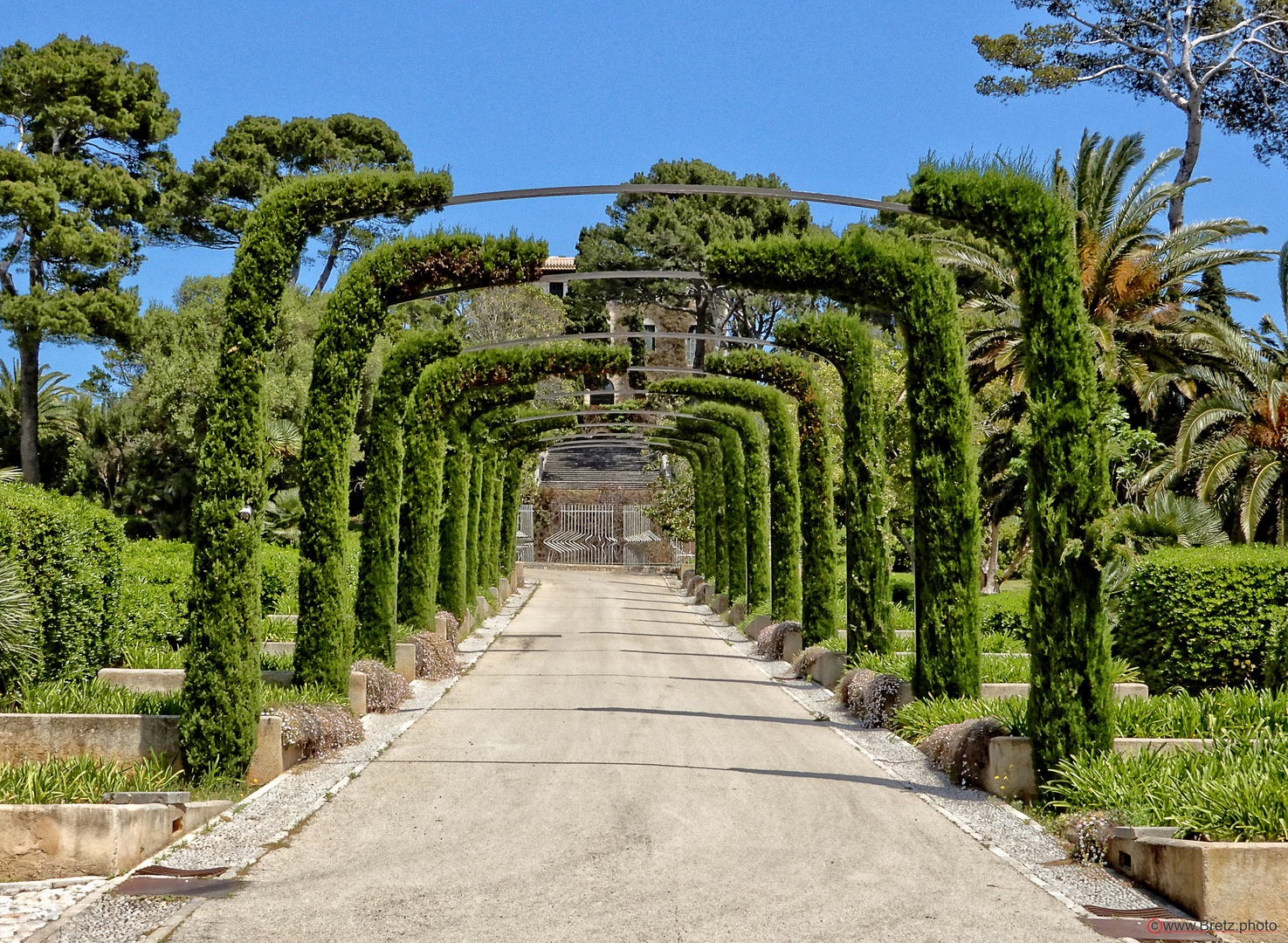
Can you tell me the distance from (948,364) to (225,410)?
22.0 ft

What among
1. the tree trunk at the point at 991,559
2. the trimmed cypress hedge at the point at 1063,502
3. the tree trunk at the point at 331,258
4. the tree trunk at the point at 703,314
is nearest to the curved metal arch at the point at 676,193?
the trimmed cypress hedge at the point at 1063,502

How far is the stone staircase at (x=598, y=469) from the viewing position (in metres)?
50.1

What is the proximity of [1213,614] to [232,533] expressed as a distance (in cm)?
1039

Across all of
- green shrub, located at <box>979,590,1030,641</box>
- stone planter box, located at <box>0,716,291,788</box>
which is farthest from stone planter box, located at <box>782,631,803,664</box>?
stone planter box, located at <box>0,716,291,788</box>

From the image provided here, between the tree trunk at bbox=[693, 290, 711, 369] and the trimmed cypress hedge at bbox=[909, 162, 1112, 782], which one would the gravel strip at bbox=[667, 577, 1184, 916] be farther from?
the tree trunk at bbox=[693, 290, 711, 369]

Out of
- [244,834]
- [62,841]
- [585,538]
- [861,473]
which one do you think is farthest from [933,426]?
[585,538]

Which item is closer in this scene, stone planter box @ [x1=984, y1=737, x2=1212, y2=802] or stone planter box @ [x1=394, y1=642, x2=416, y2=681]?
stone planter box @ [x1=984, y1=737, x2=1212, y2=802]

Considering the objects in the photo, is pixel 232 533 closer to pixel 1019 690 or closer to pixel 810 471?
pixel 1019 690

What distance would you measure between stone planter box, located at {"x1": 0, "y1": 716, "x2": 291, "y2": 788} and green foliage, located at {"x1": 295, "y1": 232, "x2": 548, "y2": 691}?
2483mm

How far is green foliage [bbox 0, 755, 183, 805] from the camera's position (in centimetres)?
717

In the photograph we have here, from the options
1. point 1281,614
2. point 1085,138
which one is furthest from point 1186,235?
point 1281,614

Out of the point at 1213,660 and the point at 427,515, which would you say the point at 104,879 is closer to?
the point at 427,515

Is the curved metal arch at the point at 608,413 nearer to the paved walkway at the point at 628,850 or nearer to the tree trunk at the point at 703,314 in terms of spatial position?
the paved walkway at the point at 628,850

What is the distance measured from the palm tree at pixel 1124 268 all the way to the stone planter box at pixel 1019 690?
9.33 meters
